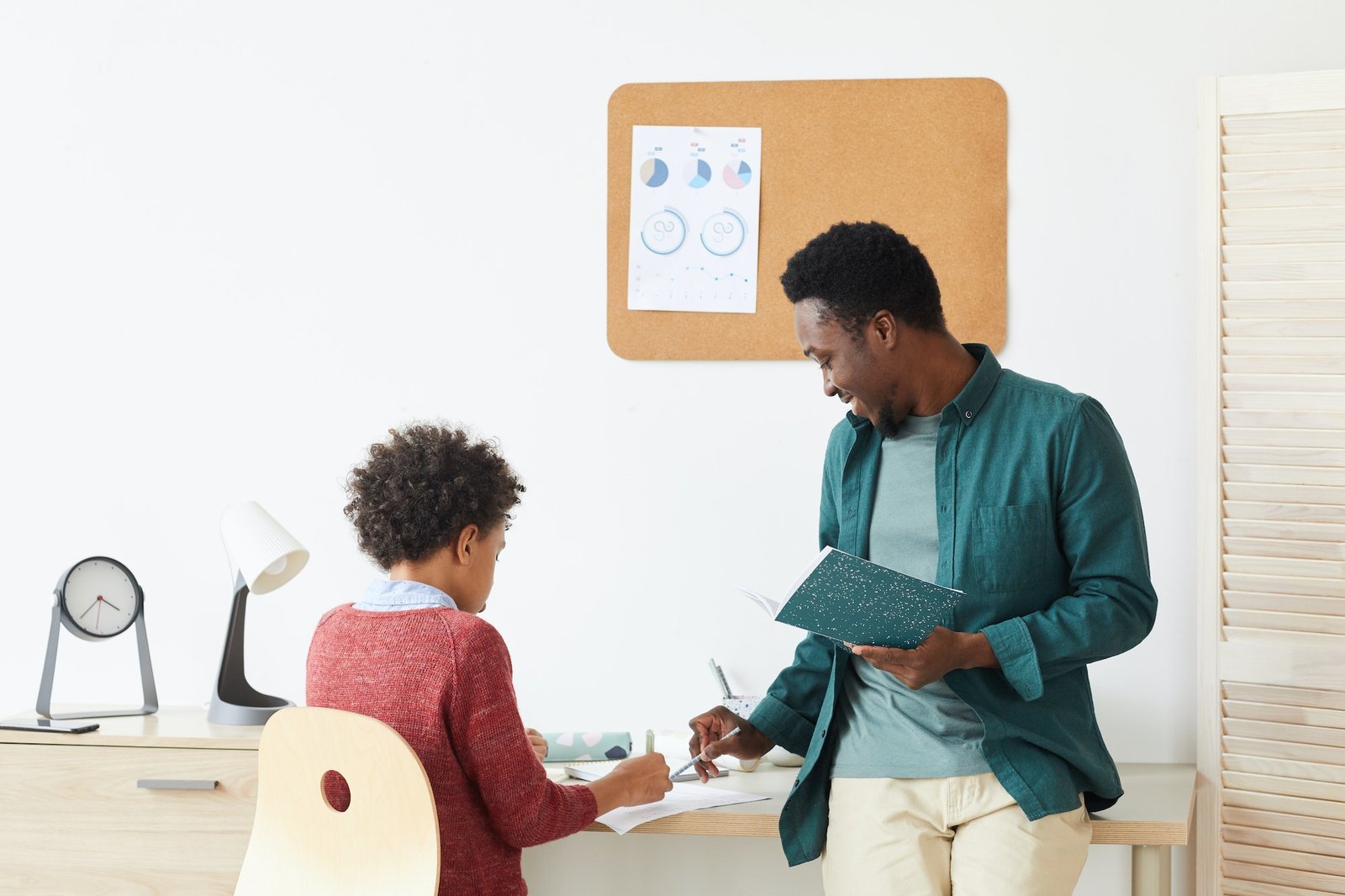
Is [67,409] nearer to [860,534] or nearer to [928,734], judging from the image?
[860,534]

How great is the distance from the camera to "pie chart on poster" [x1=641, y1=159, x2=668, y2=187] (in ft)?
7.09

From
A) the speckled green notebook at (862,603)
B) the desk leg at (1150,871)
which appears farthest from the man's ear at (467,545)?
the desk leg at (1150,871)

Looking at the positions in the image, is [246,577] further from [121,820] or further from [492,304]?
[492,304]

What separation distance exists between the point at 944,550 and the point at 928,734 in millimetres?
226

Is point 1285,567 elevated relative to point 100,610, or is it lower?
elevated

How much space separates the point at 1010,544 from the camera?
1.41 m

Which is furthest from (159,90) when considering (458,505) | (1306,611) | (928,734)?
(1306,611)

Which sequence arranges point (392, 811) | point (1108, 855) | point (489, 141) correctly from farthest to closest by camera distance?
point (489, 141)
point (1108, 855)
point (392, 811)

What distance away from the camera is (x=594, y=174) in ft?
7.20

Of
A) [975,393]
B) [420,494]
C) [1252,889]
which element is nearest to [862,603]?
[975,393]

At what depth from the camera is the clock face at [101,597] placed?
209 centimetres

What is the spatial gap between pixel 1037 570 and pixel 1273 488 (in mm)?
659

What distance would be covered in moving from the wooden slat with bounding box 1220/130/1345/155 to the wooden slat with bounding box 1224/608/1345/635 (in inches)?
29.0

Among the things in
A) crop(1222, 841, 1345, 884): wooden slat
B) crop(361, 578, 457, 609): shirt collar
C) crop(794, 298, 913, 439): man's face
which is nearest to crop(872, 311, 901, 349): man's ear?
crop(794, 298, 913, 439): man's face
